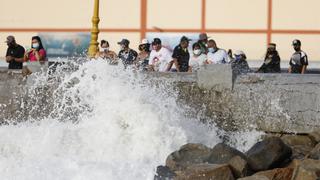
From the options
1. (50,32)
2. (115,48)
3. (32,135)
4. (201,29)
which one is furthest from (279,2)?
(32,135)

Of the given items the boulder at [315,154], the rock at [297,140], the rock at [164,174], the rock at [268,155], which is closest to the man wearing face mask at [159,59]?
the rock at [297,140]

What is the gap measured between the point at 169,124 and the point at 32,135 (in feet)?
7.58

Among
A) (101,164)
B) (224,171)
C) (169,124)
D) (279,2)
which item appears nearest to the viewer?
(224,171)

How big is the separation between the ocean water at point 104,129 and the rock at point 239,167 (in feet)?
4.65

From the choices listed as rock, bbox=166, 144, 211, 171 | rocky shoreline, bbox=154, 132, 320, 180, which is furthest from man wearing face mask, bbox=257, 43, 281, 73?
rock, bbox=166, 144, 211, 171

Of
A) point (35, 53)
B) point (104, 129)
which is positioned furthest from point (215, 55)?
point (35, 53)

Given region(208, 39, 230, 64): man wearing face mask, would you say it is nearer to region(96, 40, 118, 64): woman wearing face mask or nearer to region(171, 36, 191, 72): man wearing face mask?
region(171, 36, 191, 72): man wearing face mask

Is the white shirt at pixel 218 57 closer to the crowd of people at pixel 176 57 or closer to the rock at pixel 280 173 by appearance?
the crowd of people at pixel 176 57

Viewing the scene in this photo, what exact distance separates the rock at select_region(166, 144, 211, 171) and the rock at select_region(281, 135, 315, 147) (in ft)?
5.25

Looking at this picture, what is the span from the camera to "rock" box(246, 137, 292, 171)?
9.50 m

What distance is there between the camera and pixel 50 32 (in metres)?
20.3

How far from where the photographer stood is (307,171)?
8492 mm

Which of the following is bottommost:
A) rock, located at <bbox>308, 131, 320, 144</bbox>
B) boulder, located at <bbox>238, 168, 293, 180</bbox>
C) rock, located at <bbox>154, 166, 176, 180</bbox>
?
rock, located at <bbox>154, 166, 176, 180</bbox>

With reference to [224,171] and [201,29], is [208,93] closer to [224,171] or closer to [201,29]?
[224,171]
